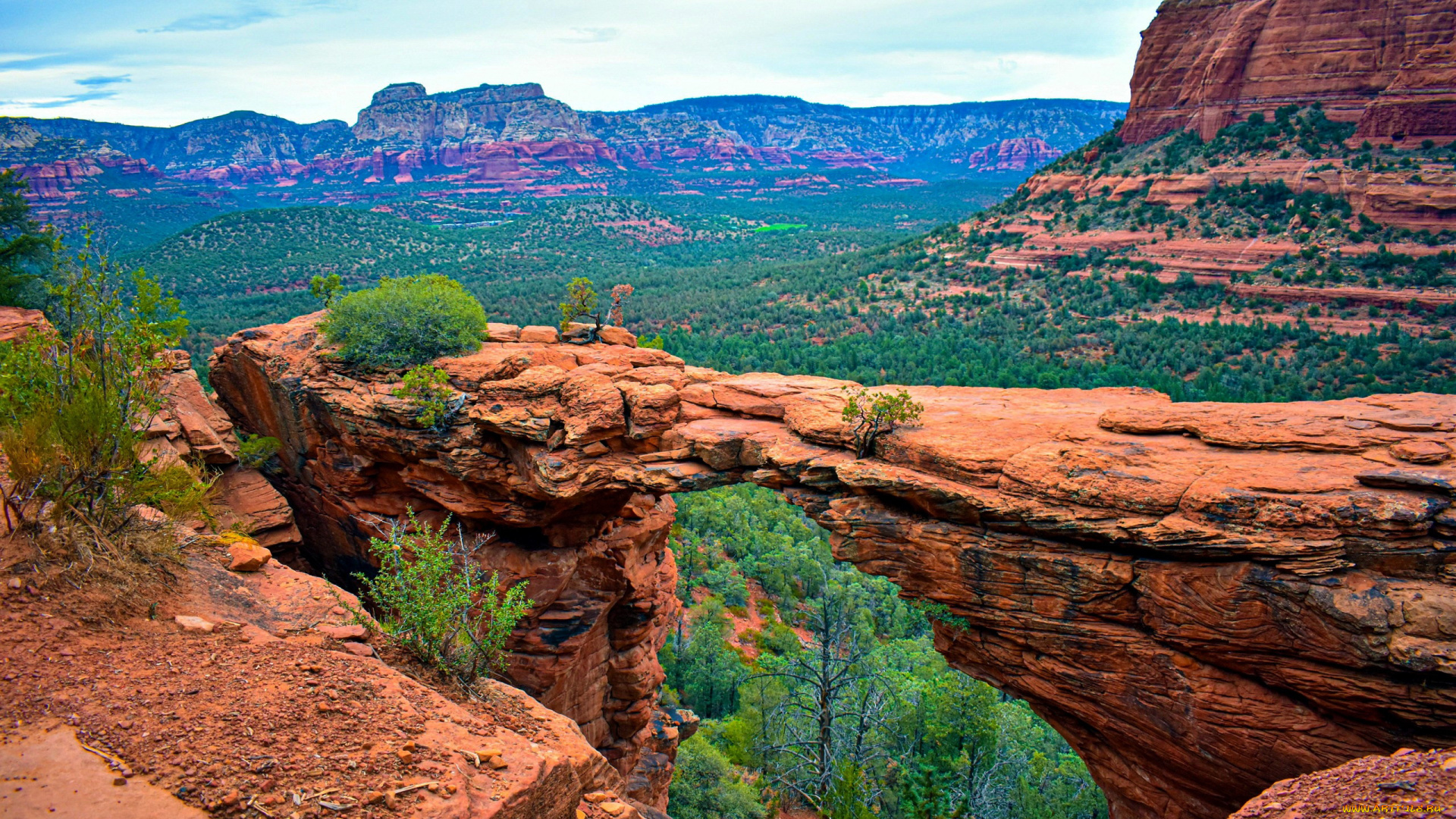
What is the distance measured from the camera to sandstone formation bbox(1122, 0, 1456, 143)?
44062mm

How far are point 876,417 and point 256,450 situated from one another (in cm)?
1308

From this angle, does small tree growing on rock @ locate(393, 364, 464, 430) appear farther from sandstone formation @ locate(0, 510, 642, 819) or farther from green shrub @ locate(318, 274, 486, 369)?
sandstone formation @ locate(0, 510, 642, 819)

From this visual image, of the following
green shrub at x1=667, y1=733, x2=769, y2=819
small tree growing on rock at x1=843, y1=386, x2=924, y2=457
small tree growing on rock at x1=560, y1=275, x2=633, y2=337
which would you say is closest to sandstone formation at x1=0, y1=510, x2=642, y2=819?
small tree growing on rock at x1=843, y1=386, x2=924, y2=457

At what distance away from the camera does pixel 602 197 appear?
118438 mm

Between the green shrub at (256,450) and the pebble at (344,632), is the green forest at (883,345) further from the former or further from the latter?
the green shrub at (256,450)

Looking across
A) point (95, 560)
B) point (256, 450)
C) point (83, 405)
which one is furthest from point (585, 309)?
point (95, 560)

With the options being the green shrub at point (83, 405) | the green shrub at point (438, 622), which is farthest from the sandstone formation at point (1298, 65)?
the green shrub at point (83, 405)

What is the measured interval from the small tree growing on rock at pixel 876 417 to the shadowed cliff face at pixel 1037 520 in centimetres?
33

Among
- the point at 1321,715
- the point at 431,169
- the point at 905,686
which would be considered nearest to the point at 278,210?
the point at 905,686

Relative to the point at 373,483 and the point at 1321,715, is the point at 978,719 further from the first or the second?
the point at 373,483

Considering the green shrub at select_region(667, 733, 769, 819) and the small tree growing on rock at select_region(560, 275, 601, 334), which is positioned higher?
the small tree growing on rock at select_region(560, 275, 601, 334)

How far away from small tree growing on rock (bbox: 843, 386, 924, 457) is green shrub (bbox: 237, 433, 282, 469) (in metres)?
12.5

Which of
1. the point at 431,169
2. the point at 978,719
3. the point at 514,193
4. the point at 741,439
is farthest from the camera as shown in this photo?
the point at 431,169

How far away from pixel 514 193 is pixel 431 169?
156 feet
